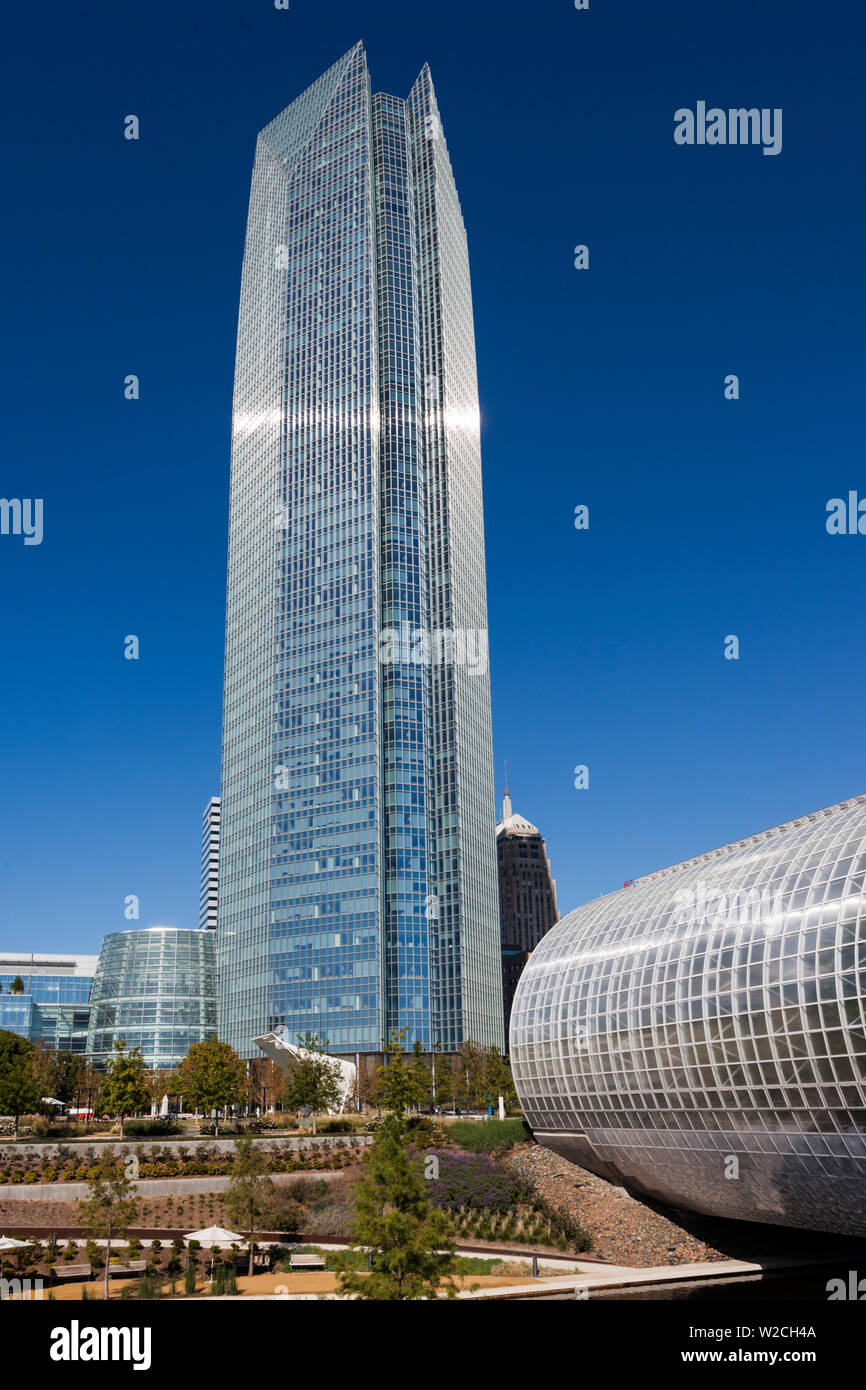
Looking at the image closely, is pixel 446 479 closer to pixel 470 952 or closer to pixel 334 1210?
pixel 470 952

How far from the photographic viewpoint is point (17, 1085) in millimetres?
97938

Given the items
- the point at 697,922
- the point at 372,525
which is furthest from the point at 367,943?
the point at 697,922

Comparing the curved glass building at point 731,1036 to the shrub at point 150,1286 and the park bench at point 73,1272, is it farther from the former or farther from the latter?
the park bench at point 73,1272

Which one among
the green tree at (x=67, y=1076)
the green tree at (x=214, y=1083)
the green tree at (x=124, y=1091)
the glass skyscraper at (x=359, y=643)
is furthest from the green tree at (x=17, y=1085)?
the glass skyscraper at (x=359, y=643)

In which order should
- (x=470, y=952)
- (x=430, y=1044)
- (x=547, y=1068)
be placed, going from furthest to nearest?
(x=470, y=952) → (x=430, y=1044) → (x=547, y=1068)

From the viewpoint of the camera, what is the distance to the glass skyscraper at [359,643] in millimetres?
162500

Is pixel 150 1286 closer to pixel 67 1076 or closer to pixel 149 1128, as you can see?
pixel 149 1128

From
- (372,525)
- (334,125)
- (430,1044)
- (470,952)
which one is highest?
(334,125)

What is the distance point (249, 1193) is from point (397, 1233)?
28.4m

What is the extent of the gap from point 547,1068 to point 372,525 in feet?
358

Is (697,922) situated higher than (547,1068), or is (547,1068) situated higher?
(697,922)
